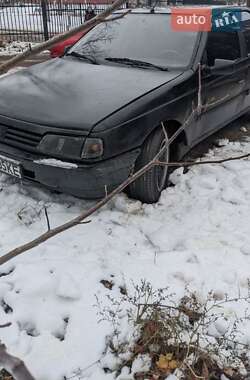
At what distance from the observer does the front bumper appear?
3.01 m

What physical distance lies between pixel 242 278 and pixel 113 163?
1.22 metres

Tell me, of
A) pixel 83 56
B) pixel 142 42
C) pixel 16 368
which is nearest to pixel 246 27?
pixel 142 42

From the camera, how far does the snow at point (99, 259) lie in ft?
7.58

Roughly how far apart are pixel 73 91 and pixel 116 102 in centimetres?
45

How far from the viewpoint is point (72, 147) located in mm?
2967

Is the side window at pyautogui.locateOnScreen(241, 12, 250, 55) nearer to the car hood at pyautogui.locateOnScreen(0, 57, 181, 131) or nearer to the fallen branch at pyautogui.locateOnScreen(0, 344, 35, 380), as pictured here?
the car hood at pyautogui.locateOnScreen(0, 57, 181, 131)

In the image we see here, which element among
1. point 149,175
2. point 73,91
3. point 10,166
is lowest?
point 149,175

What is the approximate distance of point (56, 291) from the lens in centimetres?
262

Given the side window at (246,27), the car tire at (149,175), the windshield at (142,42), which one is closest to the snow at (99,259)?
the car tire at (149,175)

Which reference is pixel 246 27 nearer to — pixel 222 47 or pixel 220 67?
pixel 222 47

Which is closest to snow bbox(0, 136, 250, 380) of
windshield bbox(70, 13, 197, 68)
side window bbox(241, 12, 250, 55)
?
windshield bbox(70, 13, 197, 68)

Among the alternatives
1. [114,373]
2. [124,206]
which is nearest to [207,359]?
[114,373]

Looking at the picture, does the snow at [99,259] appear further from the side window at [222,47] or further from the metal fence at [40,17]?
the metal fence at [40,17]

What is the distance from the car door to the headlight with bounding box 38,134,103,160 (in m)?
1.36
